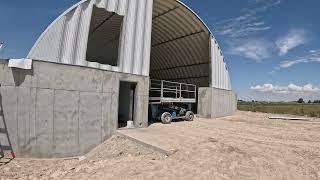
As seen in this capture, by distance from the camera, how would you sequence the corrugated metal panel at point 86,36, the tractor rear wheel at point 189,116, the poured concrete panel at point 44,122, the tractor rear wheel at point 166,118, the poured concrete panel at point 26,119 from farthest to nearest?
the tractor rear wheel at point 189,116 → the tractor rear wheel at point 166,118 → the corrugated metal panel at point 86,36 → the poured concrete panel at point 44,122 → the poured concrete panel at point 26,119

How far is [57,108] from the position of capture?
12.7 m

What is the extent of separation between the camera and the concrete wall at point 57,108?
11773 millimetres

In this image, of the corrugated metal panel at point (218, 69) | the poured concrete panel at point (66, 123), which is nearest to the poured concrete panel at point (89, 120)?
the poured concrete panel at point (66, 123)

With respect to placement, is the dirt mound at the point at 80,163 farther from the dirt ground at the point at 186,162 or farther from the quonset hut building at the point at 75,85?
the quonset hut building at the point at 75,85

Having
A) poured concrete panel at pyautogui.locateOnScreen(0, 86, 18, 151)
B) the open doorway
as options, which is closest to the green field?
the open doorway

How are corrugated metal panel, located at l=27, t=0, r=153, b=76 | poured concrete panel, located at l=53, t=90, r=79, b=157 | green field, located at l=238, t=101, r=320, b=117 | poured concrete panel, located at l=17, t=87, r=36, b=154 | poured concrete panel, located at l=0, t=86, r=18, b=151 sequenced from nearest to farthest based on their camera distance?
poured concrete panel, located at l=0, t=86, r=18, b=151
poured concrete panel, located at l=17, t=87, r=36, b=154
poured concrete panel, located at l=53, t=90, r=79, b=157
corrugated metal panel, located at l=27, t=0, r=153, b=76
green field, located at l=238, t=101, r=320, b=117

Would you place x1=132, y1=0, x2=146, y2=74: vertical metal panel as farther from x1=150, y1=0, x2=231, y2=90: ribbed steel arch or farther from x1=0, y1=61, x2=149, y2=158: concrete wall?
x1=150, y1=0, x2=231, y2=90: ribbed steel arch

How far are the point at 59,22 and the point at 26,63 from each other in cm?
281

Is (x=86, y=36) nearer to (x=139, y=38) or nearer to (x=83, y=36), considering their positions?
(x=83, y=36)

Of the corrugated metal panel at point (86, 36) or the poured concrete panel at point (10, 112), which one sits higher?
the corrugated metal panel at point (86, 36)

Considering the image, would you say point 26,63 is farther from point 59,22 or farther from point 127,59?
point 127,59

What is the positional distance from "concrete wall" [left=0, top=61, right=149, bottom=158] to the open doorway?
84.6 inches

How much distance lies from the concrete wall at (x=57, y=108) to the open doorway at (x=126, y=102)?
2.15 m

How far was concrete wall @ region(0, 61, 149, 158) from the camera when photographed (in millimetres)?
11773
